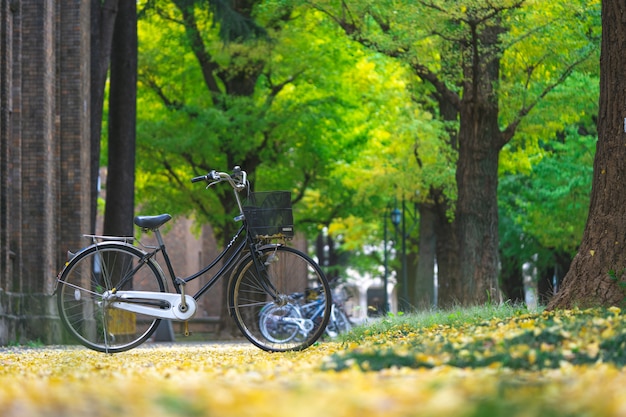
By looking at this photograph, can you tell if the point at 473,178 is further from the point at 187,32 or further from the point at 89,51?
the point at 187,32

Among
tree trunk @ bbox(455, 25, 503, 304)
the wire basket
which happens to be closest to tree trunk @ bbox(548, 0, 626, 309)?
the wire basket

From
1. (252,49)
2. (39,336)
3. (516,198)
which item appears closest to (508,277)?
(516,198)

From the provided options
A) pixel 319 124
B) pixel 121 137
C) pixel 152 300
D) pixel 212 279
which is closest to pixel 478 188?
pixel 121 137

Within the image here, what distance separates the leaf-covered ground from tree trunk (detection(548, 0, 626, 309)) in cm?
113

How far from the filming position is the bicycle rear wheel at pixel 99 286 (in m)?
9.98

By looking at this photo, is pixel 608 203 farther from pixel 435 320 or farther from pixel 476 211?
pixel 476 211

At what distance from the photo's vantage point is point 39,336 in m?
20.0

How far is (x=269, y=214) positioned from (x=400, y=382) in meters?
5.02

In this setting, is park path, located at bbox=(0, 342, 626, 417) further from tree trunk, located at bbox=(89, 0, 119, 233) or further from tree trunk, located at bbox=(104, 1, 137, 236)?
tree trunk, located at bbox=(89, 0, 119, 233)

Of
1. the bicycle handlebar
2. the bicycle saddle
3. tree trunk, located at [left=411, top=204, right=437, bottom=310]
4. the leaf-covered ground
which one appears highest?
the bicycle handlebar

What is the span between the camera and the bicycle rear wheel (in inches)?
393

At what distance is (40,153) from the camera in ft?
67.5

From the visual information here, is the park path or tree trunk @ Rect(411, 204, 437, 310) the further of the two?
tree trunk @ Rect(411, 204, 437, 310)

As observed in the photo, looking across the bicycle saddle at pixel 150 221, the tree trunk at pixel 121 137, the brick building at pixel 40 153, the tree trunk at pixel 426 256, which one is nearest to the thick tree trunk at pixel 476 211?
the tree trunk at pixel 121 137
